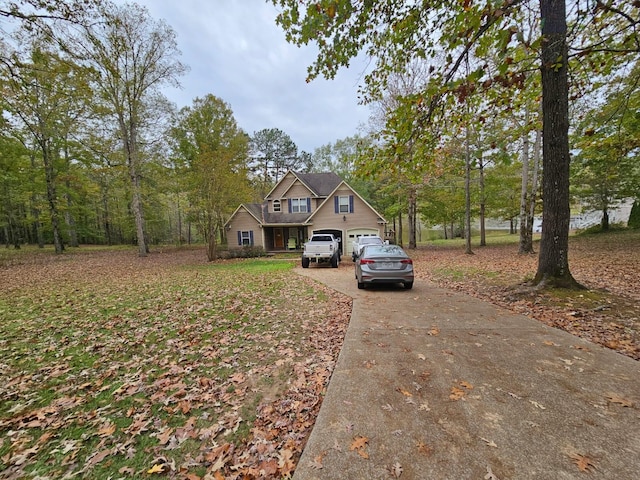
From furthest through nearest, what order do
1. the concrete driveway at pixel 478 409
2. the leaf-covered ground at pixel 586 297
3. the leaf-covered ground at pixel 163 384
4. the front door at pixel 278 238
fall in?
1. the front door at pixel 278 238
2. the leaf-covered ground at pixel 586 297
3. the leaf-covered ground at pixel 163 384
4. the concrete driveway at pixel 478 409

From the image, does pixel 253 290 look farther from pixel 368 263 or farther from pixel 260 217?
pixel 260 217

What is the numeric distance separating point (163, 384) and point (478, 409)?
12.5ft

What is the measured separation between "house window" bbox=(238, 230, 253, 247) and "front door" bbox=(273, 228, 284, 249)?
2.38 meters

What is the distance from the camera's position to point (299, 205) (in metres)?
25.8

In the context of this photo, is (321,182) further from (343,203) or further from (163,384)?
(163,384)

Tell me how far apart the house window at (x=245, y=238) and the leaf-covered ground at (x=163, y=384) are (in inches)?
704

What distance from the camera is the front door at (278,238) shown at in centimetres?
2688

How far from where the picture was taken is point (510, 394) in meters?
3.03

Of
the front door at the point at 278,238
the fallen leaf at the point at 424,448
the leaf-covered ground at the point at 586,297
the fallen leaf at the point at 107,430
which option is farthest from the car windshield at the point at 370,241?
the fallen leaf at the point at 107,430

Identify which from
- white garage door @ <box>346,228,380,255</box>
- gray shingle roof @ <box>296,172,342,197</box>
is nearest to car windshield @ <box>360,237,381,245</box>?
white garage door @ <box>346,228,380,255</box>

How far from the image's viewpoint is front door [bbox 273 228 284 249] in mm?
26875

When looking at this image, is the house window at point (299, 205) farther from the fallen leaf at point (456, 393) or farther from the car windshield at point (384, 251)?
the fallen leaf at point (456, 393)

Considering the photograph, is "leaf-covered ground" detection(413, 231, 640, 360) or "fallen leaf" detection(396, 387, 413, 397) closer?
"fallen leaf" detection(396, 387, 413, 397)

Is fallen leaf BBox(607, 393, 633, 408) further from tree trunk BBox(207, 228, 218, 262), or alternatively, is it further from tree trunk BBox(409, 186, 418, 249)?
tree trunk BBox(207, 228, 218, 262)
